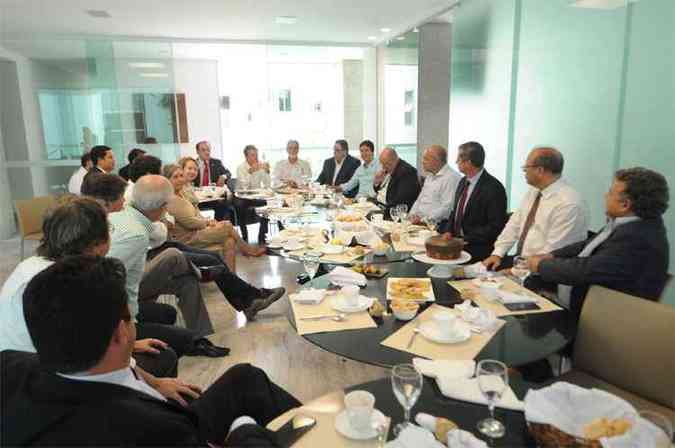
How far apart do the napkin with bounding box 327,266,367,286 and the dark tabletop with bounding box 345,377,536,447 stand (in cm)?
89

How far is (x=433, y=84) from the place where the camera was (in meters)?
7.04

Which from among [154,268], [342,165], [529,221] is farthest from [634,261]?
[342,165]

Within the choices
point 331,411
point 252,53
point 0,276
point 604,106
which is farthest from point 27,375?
point 252,53

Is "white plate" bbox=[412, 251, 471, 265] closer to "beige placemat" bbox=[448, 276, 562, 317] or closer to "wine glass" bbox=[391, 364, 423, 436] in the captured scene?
"beige placemat" bbox=[448, 276, 562, 317]

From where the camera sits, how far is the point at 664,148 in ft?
10.3

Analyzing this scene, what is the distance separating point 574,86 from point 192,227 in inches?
142

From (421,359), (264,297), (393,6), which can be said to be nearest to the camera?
(421,359)

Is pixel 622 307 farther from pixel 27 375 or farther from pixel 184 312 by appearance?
pixel 184 312

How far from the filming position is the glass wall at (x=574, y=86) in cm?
318

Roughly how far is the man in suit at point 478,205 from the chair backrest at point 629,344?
Answer: 1.53 metres

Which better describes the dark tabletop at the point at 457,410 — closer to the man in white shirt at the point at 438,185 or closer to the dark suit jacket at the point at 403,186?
the man in white shirt at the point at 438,185

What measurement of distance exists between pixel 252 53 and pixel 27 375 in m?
8.73

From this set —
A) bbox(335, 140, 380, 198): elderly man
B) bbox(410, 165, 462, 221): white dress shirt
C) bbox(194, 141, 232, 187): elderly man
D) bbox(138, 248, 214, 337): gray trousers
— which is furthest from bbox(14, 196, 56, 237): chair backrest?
bbox(410, 165, 462, 221): white dress shirt

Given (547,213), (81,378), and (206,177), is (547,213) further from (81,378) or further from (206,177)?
(206,177)
